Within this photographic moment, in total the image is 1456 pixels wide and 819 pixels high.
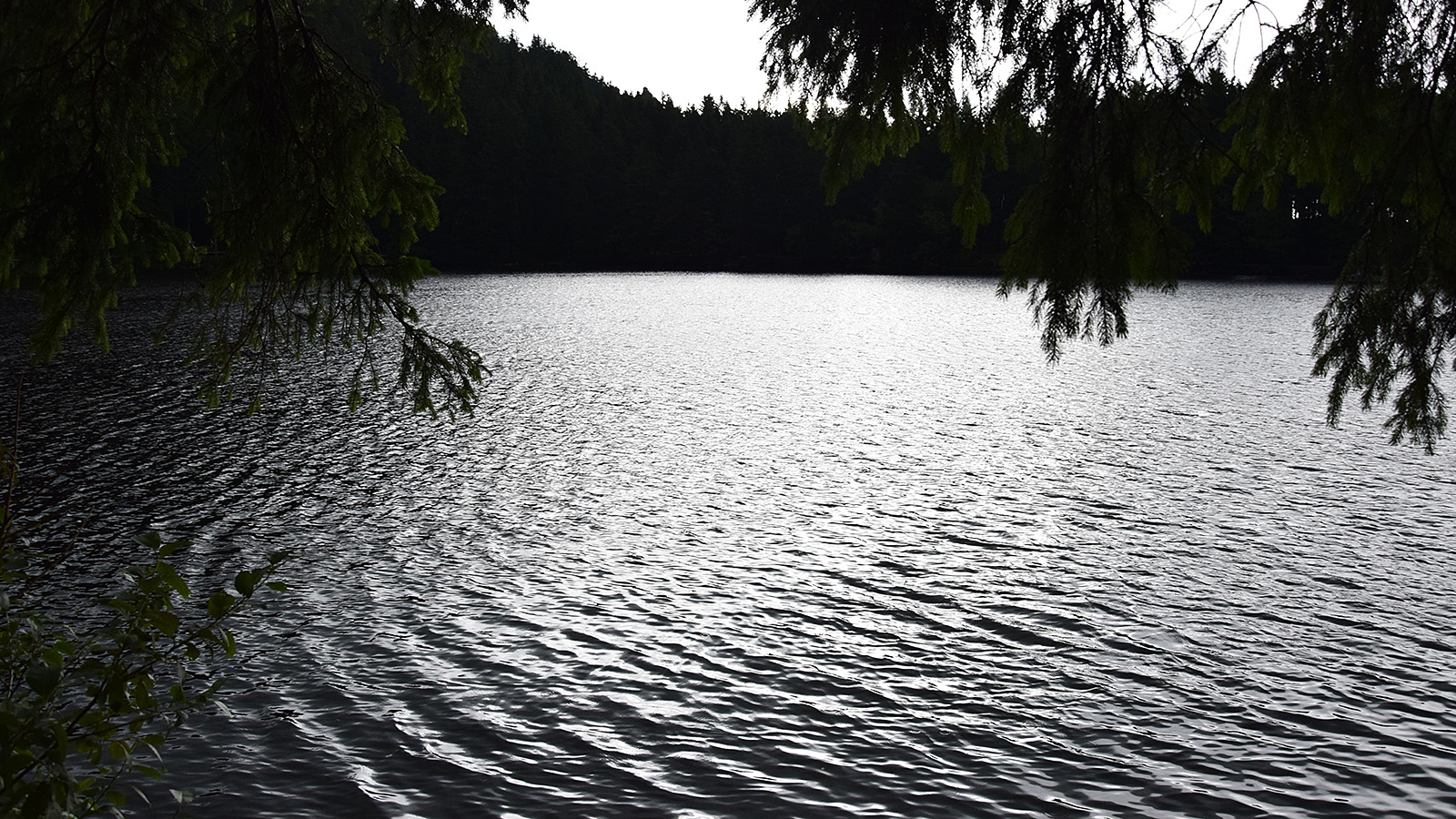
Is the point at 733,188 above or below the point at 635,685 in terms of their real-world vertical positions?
above

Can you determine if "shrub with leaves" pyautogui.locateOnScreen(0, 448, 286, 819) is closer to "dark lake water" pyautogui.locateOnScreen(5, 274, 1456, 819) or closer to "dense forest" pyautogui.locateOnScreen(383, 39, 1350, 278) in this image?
"dark lake water" pyautogui.locateOnScreen(5, 274, 1456, 819)

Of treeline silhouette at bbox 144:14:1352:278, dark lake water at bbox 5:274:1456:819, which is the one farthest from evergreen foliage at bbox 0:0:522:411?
treeline silhouette at bbox 144:14:1352:278

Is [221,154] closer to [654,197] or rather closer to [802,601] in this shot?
[802,601]

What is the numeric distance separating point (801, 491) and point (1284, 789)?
9.59m

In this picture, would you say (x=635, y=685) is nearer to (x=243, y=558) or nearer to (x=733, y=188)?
(x=243, y=558)

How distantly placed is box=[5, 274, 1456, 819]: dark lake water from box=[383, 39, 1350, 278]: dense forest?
242 feet

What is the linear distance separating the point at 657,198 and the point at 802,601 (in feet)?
315

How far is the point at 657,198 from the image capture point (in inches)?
4117

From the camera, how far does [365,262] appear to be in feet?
27.7

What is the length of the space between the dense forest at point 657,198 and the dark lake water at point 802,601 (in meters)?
73.7

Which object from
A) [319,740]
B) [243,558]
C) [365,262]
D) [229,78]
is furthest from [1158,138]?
[243,558]

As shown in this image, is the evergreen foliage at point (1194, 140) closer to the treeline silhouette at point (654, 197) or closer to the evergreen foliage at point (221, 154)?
the evergreen foliage at point (221, 154)

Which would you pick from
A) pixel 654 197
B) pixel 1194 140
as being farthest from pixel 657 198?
pixel 1194 140

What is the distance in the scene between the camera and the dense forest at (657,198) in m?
97.7
